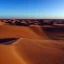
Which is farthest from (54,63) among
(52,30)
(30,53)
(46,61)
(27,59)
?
(52,30)

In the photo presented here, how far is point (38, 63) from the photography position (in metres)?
7.21

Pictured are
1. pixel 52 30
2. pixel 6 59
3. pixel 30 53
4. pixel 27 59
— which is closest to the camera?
pixel 6 59

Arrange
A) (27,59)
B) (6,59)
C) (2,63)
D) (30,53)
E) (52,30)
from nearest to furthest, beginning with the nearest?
(2,63), (6,59), (27,59), (30,53), (52,30)

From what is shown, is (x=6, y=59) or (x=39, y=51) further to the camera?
(x=39, y=51)

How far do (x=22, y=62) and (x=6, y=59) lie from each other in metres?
0.69

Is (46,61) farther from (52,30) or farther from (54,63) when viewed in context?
(52,30)

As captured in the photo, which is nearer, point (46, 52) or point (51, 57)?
point (51, 57)

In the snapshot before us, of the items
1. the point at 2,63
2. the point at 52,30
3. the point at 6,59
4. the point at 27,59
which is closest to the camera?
the point at 2,63

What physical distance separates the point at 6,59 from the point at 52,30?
22.1 metres

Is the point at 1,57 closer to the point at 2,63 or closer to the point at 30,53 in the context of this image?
the point at 2,63

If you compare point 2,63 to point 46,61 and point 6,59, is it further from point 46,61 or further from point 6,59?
point 46,61

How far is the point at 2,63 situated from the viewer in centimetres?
666

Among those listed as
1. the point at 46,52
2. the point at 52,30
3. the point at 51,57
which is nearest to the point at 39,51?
the point at 46,52

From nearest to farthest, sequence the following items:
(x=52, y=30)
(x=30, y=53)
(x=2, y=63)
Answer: (x=2, y=63), (x=30, y=53), (x=52, y=30)
